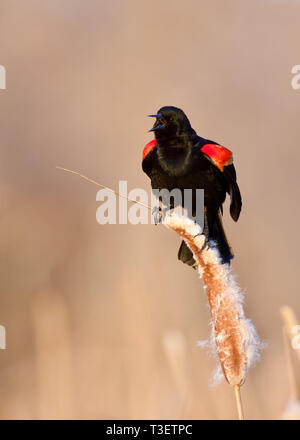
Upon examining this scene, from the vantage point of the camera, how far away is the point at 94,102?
384 centimetres

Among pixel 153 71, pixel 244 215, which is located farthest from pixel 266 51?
pixel 244 215

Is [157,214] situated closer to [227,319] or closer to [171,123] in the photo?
[171,123]

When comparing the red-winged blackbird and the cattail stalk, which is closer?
the cattail stalk

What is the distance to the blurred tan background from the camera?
1.62 meters

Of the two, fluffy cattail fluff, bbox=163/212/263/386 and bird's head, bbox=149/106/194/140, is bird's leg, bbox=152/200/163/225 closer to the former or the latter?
bird's head, bbox=149/106/194/140

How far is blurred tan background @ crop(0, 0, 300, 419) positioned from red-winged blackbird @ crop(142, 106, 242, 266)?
0.43m

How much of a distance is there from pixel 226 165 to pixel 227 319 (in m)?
0.62

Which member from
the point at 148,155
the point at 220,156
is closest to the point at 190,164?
the point at 220,156

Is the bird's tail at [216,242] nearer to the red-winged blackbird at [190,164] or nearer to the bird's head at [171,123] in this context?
the red-winged blackbird at [190,164]

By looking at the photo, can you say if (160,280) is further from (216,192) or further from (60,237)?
(60,237)

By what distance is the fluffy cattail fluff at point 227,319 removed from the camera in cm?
89

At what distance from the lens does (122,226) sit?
283 cm

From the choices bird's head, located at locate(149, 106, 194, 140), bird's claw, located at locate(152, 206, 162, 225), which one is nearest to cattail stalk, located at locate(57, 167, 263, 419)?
bird's claw, located at locate(152, 206, 162, 225)

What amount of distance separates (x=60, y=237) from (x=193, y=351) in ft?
4.33
